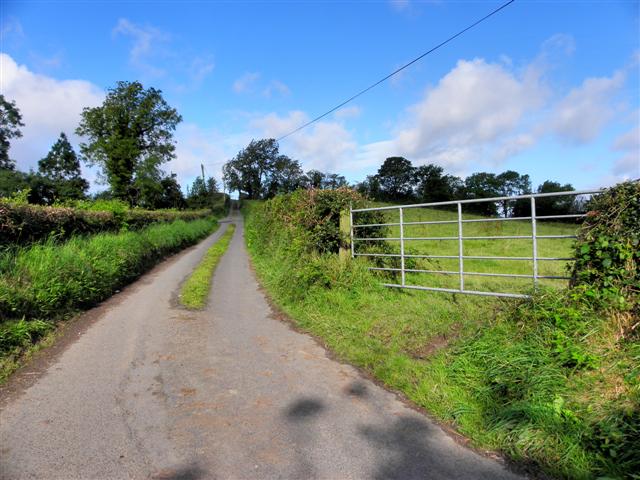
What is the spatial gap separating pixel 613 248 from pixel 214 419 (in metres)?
4.16

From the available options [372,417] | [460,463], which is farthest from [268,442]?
[460,463]

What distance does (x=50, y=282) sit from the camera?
6.98 metres

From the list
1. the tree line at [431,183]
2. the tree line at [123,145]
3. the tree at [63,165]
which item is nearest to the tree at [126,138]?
the tree line at [123,145]

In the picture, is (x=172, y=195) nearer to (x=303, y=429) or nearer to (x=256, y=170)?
(x=256, y=170)

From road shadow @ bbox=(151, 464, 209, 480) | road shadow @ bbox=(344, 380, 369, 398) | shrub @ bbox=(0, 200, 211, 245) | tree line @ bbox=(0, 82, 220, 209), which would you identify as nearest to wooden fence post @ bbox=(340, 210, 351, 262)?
road shadow @ bbox=(344, 380, 369, 398)

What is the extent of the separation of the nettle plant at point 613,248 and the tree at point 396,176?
74.2m

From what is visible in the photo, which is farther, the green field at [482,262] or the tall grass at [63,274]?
the green field at [482,262]

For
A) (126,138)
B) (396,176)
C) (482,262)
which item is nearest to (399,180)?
(396,176)

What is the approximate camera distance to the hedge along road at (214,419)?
2812mm

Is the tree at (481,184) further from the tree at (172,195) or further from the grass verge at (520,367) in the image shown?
the grass verge at (520,367)

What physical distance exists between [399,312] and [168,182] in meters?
70.6

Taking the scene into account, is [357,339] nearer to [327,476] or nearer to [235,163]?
[327,476]

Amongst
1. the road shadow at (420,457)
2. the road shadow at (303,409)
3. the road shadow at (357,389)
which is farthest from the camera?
the road shadow at (357,389)

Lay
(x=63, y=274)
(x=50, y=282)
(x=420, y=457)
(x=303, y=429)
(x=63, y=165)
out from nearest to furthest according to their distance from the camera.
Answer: (x=420, y=457), (x=303, y=429), (x=50, y=282), (x=63, y=274), (x=63, y=165)
